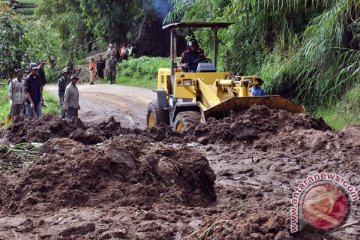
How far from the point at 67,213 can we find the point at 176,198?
123cm

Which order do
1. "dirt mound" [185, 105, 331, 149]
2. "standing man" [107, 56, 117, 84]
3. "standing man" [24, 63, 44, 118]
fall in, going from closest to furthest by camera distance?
"dirt mound" [185, 105, 331, 149]
"standing man" [24, 63, 44, 118]
"standing man" [107, 56, 117, 84]

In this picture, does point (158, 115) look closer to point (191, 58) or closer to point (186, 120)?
point (191, 58)

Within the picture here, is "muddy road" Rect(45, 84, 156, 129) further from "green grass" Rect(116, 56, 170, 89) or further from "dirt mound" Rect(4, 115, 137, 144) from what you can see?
"dirt mound" Rect(4, 115, 137, 144)

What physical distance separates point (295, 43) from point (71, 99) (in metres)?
6.39

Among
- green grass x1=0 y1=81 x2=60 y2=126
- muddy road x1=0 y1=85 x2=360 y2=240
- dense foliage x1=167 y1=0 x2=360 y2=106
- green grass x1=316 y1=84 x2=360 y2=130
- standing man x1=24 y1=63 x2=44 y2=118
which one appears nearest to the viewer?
muddy road x1=0 y1=85 x2=360 y2=240

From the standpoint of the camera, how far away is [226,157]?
10.9 meters

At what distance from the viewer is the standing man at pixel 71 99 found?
1428cm

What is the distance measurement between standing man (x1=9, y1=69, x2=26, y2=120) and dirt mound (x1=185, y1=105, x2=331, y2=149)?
4539mm

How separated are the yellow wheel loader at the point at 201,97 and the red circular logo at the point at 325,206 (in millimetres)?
8022

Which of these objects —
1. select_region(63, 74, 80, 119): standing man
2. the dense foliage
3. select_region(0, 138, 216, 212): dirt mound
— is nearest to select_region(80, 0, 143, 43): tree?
the dense foliage

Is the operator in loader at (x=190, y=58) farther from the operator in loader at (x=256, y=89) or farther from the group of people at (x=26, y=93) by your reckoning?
the group of people at (x=26, y=93)

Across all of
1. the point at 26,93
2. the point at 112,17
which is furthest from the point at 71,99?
the point at 112,17

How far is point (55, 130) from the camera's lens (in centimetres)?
1268

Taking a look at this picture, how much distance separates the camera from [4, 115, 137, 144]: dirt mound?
38.9 ft
